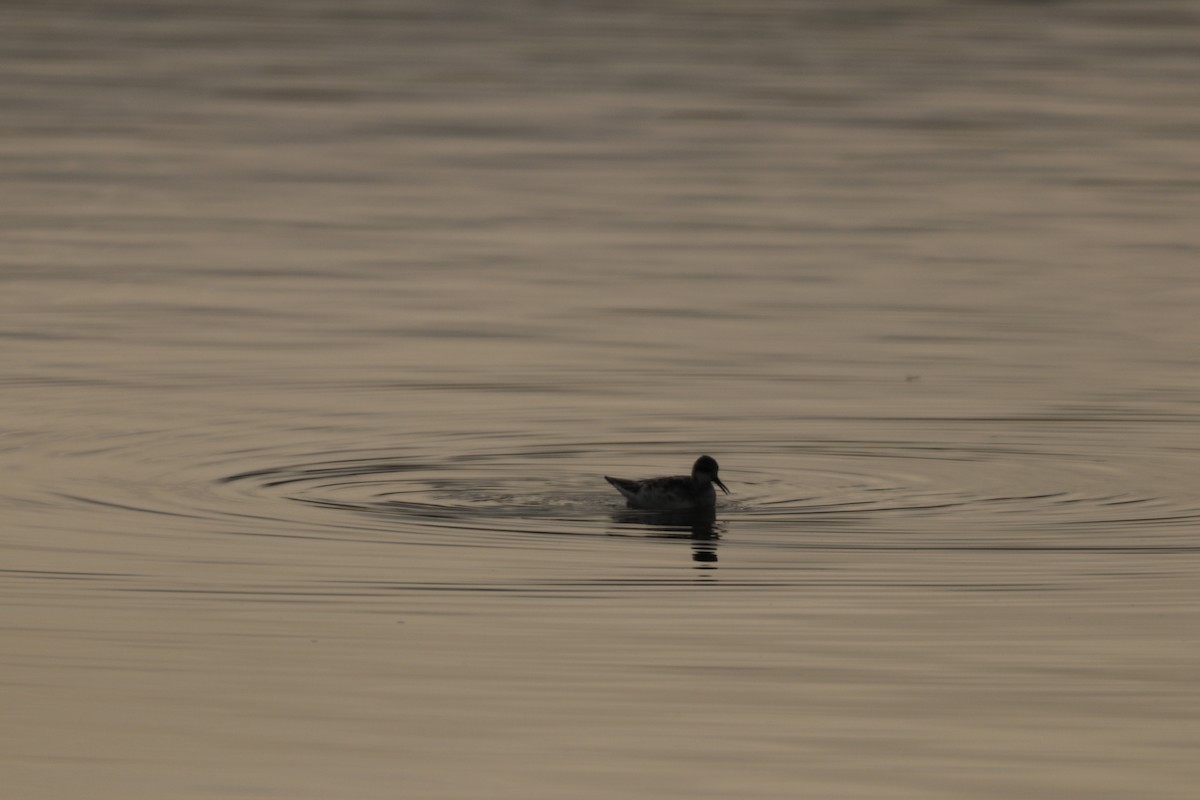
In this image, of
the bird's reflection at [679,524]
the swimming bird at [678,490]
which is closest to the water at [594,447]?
the bird's reflection at [679,524]

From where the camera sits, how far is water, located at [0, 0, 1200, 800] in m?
12.1

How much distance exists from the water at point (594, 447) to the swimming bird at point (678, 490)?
0.52 ft

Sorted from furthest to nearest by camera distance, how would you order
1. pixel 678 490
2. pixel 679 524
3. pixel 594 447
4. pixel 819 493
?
1. pixel 594 447
2. pixel 819 493
3. pixel 678 490
4. pixel 679 524

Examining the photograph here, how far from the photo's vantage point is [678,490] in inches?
671

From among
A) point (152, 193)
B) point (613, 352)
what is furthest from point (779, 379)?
point (152, 193)

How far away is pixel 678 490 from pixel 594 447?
2221 mm

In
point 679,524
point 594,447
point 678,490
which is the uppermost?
point 594,447

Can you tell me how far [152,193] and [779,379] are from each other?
12.8m

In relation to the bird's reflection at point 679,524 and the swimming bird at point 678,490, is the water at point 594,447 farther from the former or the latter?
the swimming bird at point 678,490

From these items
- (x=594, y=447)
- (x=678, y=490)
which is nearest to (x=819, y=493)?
(x=678, y=490)

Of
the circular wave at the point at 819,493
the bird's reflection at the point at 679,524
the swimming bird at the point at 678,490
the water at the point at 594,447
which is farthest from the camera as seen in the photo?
the swimming bird at the point at 678,490

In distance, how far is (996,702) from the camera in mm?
12625

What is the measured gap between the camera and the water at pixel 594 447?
12133mm

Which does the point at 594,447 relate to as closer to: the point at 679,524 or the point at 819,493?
the point at 819,493
